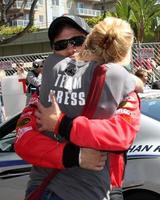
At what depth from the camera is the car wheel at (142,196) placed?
3748mm

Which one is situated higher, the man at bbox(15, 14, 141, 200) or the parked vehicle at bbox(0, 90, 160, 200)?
the man at bbox(15, 14, 141, 200)

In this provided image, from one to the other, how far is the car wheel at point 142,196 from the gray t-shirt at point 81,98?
61.9 inches

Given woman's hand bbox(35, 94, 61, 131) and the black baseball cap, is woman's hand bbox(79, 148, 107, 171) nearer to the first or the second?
woman's hand bbox(35, 94, 61, 131)

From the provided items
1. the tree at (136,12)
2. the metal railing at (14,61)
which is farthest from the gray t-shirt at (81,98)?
the tree at (136,12)

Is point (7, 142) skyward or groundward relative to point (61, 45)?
groundward

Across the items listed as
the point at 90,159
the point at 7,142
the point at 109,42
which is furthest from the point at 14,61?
the point at 90,159

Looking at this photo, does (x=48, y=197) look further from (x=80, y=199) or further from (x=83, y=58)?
(x=83, y=58)

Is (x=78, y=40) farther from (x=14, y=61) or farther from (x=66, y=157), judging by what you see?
(x=14, y=61)

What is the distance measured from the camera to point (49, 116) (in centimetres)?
221

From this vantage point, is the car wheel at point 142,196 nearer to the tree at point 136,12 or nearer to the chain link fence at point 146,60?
the chain link fence at point 146,60

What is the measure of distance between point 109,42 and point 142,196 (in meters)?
1.83

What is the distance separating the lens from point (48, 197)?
7.43ft

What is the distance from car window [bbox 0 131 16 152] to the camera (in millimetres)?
4207

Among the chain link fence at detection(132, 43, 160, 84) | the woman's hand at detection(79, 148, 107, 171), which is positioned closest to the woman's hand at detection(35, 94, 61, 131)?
the woman's hand at detection(79, 148, 107, 171)
